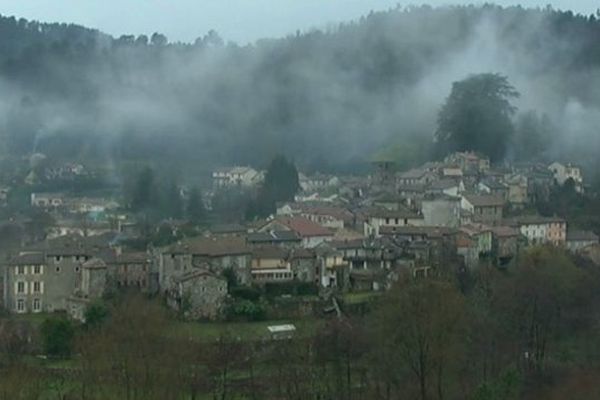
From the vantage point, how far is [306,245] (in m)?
24.3

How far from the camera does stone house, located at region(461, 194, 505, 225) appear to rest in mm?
27106

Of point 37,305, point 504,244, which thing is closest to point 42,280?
point 37,305

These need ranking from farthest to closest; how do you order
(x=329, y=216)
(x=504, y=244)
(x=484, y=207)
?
(x=484, y=207), (x=329, y=216), (x=504, y=244)

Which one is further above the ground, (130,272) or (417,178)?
(417,178)

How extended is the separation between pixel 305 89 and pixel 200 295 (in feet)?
99.0

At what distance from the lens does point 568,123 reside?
39625 millimetres

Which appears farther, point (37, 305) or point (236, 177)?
point (236, 177)

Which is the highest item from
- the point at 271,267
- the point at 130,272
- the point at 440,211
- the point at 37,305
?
the point at 440,211

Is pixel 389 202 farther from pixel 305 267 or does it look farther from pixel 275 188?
pixel 305 267

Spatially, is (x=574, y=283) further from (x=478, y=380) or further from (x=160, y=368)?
(x=160, y=368)

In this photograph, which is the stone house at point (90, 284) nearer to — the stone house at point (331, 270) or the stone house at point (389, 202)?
the stone house at point (331, 270)

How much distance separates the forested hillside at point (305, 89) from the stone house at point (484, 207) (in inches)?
379

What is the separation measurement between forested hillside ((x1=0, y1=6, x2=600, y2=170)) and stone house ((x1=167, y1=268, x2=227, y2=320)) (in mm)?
18517

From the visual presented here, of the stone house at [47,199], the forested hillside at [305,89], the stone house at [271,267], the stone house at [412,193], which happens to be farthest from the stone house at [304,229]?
the forested hillside at [305,89]
